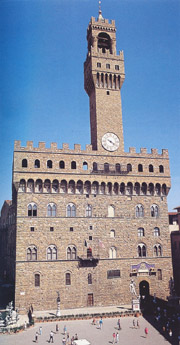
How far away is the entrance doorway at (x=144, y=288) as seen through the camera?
1564 inches

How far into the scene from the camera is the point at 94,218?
39500 millimetres

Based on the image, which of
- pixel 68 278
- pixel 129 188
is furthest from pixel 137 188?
pixel 68 278

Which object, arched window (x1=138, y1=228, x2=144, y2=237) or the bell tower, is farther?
the bell tower

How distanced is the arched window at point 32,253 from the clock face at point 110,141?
1592 cm

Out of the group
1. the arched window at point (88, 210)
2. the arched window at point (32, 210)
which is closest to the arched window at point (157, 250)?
the arched window at point (88, 210)

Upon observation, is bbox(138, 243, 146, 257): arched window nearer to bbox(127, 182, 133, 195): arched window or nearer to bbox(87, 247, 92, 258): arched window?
bbox(87, 247, 92, 258): arched window

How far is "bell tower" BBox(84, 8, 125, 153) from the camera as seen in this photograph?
42.8 meters

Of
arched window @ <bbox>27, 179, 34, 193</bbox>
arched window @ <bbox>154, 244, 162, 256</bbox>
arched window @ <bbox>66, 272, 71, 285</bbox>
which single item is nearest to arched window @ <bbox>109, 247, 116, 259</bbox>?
arched window @ <bbox>66, 272, 71, 285</bbox>

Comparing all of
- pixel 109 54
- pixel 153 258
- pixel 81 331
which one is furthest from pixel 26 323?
pixel 109 54

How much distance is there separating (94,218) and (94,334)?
14.0m

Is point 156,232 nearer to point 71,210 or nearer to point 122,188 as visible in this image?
point 122,188

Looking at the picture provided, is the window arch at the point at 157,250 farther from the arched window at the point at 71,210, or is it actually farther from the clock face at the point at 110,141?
the clock face at the point at 110,141

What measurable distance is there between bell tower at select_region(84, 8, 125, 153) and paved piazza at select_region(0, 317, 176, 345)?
827 inches

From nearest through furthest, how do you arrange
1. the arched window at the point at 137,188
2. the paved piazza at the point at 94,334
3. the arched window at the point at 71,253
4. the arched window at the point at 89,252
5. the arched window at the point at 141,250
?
the paved piazza at the point at 94,334
the arched window at the point at 71,253
the arched window at the point at 89,252
the arched window at the point at 141,250
the arched window at the point at 137,188
